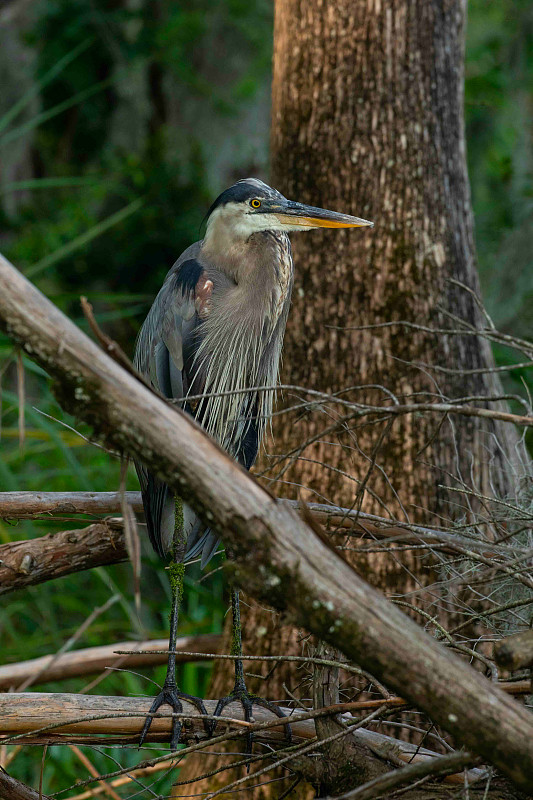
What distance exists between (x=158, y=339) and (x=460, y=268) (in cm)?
85

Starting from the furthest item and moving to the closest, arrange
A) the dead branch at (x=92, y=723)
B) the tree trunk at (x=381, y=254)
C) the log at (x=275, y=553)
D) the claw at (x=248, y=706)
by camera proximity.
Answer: the tree trunk at (x=381, y=254)
the claw at (x=248, y=706)
the dead branch at (x=92, y=723)
the log at (x=275, y=553)

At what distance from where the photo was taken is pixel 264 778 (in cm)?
206

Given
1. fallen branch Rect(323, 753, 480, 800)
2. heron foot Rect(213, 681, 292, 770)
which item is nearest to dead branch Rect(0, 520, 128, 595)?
heron foot Rect(213, 681, 292, 770)

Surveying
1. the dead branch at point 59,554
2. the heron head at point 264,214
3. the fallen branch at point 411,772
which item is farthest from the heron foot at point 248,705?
the heron head at point 264,214

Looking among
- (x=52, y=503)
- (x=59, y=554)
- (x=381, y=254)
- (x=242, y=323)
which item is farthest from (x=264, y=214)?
(x=59, y=554)

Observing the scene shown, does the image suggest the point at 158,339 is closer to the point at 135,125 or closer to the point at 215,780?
the point at 215,780

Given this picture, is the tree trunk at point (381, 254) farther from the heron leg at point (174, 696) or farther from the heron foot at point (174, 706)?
the heron foot at point (174, 706)

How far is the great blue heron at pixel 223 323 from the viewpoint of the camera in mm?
2010

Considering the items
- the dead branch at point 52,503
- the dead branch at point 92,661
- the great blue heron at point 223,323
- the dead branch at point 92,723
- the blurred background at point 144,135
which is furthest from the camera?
the blurred background at point 144,135

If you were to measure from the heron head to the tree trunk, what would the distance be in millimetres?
296

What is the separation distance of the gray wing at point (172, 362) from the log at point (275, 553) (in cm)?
113

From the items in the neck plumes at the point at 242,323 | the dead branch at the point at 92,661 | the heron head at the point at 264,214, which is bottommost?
the dead branch at the point at 92,661

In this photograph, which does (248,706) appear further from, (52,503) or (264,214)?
(264,214)

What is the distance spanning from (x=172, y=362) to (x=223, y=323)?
0.17 metres
